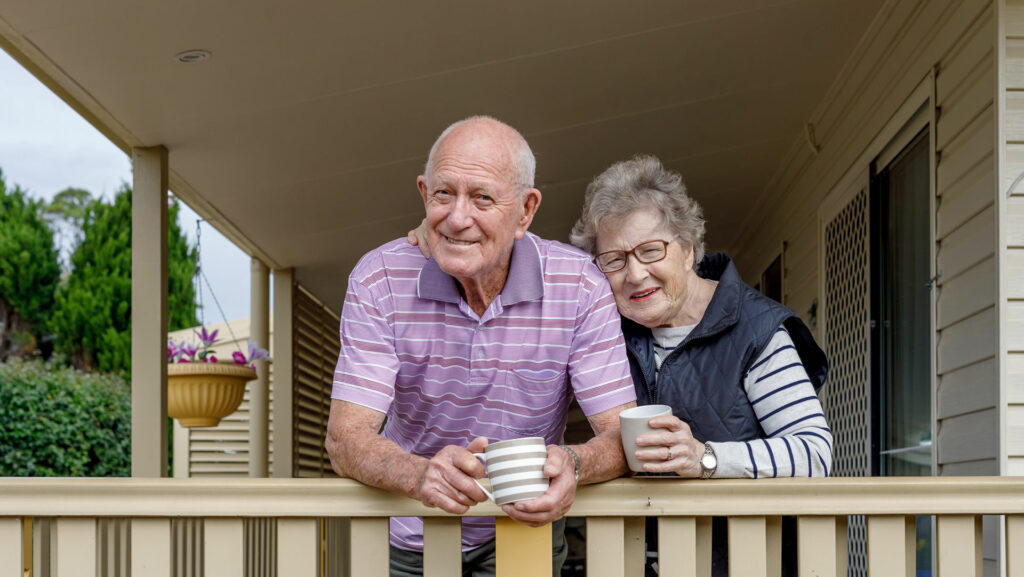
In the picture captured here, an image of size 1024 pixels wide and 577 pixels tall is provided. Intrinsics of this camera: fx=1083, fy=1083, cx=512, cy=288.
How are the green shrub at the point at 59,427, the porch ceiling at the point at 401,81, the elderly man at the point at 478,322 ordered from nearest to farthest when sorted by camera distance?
the elderly man at the point at 478,322 → the porch ceiling at the point at 401,81 → the green shrub at the point at 59,427

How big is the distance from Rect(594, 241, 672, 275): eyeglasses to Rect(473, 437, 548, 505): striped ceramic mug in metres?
0.58

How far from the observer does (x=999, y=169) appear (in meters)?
2.80

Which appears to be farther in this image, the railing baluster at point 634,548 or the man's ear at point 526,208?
the man's ear at point 526,208

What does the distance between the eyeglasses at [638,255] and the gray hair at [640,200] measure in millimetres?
50

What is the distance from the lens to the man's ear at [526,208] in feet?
6.48

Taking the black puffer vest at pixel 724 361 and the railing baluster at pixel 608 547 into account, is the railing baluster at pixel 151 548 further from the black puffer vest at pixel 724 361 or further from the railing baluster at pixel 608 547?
the black puffer vest at pixel 724 361

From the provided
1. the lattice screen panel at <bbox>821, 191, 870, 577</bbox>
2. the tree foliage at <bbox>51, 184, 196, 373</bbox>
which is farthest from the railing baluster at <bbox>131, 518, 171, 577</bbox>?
the tree foliage at <bbox>51, 184, 196, 373</bbox>

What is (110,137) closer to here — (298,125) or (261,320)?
(298,125)

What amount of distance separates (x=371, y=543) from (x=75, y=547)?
488 mm

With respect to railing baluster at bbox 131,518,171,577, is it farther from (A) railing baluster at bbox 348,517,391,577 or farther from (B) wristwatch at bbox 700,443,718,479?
(B) wristwatch at bbox 700,443,718,479

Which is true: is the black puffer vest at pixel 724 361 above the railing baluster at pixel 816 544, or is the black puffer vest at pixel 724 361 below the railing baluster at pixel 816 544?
above

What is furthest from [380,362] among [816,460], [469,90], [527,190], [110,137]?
[110,137]

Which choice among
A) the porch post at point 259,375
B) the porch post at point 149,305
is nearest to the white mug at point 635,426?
the porch post at point 149,305

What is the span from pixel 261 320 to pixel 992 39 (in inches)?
215
